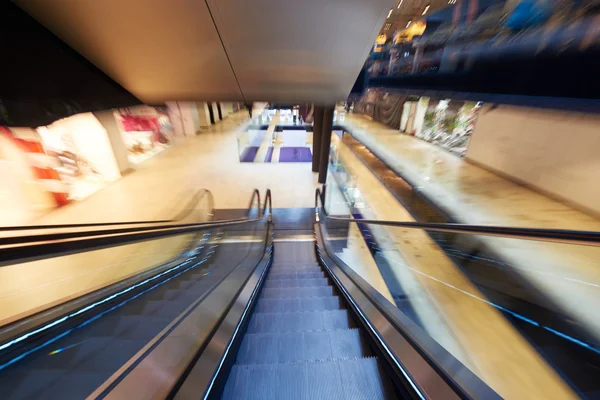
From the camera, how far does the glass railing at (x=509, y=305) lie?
1.47 metres

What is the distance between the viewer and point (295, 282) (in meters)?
3.18

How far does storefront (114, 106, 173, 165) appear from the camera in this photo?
871 centimetres

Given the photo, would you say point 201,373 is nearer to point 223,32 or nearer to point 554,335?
point 223,32

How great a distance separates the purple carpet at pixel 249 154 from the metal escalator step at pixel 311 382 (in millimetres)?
9133

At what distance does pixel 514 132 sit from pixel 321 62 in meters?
4.94

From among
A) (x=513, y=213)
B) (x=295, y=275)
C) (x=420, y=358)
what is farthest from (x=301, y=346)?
(x=513, y=213)

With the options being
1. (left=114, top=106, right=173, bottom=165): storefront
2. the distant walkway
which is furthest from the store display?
(left=114, top=106, right=173, bottom=165): storefront

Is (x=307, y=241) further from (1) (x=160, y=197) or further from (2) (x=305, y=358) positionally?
(1) (x=160, y=197)

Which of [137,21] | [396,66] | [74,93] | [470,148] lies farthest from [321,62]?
[470,148]

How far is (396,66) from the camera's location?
4.05 m

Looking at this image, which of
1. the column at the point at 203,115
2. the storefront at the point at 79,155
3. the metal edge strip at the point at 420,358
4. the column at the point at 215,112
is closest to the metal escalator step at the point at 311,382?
the metal edge strip at the point at 420,358

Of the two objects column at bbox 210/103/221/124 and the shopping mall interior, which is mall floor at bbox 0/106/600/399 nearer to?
the shopping mall interior

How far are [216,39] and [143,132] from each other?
9.35 m

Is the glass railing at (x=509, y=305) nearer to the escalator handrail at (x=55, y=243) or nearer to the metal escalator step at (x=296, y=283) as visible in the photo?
the metal escalator step at (x=296, y=283)
